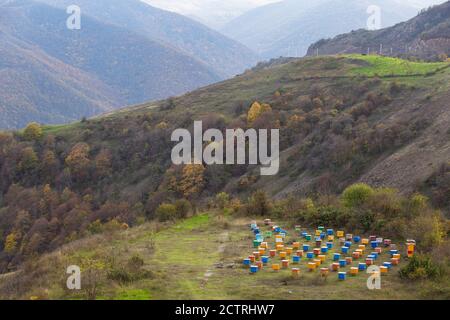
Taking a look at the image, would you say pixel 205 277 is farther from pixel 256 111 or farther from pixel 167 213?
pixel 256 111

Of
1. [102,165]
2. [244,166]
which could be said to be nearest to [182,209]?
[244,166]

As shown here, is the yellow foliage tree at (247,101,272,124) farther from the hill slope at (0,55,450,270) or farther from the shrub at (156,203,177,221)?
the shrub at (156,203,177,221)

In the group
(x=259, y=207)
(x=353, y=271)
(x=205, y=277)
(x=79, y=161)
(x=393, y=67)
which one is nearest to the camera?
(x=205, y=277)

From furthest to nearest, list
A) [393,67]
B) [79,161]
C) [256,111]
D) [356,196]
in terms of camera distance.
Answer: [79,161] → [393,67] → [256,111] → [356,196]

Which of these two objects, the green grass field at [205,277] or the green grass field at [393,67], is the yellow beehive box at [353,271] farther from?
the green grass field at [393,67]

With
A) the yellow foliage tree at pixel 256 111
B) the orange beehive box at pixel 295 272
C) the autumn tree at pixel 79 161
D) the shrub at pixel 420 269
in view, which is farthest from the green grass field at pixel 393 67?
the orange beehive box at pixel 295 272
